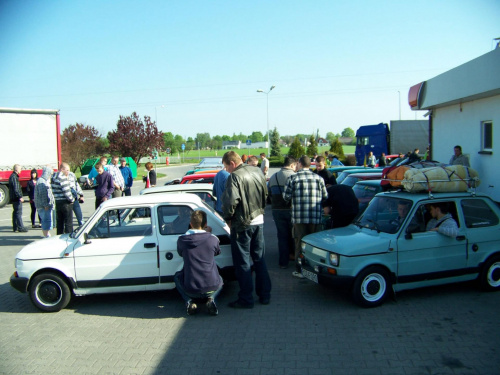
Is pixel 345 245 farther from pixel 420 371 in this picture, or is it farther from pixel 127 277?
pixel 127 277

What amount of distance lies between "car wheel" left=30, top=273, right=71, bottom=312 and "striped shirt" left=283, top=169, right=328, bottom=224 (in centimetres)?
364

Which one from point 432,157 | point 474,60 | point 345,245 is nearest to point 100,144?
point 432,157

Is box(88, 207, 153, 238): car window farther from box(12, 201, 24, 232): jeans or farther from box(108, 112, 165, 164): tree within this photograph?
box(108, 112, 165, 164): tree

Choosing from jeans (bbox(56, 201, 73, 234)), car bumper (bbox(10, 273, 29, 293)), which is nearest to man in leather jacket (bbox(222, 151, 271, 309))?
car bumper (bbox(10, 273, 29, 293))

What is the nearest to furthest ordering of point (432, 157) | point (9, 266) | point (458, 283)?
1. point (458, 283)
2. point (9, 266)
3. point (432, 157)

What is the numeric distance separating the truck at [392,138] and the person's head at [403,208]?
24.7 meters

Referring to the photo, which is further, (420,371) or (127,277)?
(127,277)

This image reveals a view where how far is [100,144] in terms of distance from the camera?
41.2 meters

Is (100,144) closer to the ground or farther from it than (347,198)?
farther from it

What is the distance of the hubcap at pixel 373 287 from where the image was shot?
213 inches

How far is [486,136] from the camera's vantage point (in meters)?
11.8

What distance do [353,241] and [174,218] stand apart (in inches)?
101

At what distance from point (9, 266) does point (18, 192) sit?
15.3 ft

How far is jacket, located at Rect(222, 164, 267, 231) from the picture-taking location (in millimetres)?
5312
